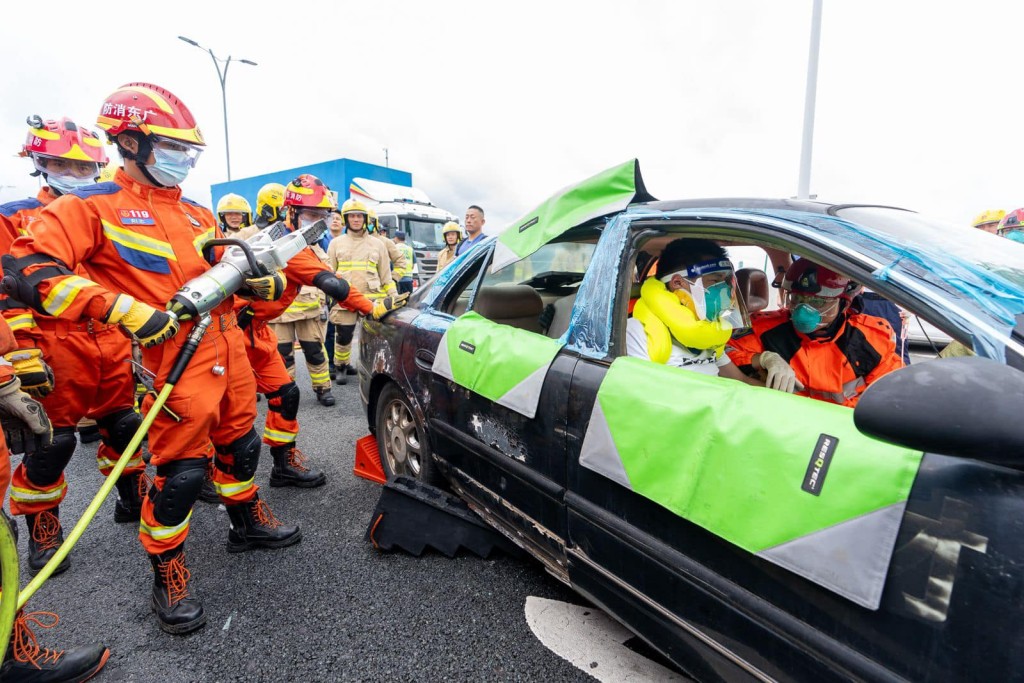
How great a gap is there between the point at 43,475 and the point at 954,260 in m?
3.55

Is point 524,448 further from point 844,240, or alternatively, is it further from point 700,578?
point 844,240

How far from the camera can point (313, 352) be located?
5.04 m

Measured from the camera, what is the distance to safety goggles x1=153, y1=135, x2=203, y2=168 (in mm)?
2025

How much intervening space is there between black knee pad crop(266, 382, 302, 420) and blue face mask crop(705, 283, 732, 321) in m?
2.28

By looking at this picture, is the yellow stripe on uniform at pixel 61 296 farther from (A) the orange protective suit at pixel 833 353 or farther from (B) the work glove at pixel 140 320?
(A) the orange protective suit at pixel 833 353

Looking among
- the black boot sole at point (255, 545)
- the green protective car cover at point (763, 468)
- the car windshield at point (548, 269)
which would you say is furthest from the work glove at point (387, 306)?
the green protective car cover at point (763, 468)

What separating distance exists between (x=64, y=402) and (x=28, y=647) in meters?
1.21

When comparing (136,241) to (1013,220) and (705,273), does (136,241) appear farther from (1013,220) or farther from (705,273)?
(1013,220)

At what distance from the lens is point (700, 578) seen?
133 centimetres

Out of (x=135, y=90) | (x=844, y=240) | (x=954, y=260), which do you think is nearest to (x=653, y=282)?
(x=844, y=240)

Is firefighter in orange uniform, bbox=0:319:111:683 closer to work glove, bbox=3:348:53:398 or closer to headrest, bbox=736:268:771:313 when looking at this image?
work glove, bbox=3:348:53:398

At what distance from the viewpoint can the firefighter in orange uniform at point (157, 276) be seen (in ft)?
5.91

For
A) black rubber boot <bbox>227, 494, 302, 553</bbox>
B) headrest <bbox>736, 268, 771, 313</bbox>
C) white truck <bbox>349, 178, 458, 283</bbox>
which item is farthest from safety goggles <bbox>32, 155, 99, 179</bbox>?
white truck <bbox>349, 178, 458, 283</bbox>

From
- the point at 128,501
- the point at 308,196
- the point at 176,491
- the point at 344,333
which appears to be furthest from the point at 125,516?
the point at 344,333
